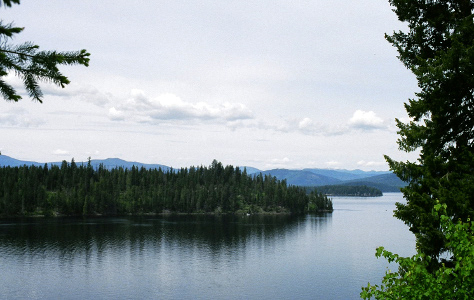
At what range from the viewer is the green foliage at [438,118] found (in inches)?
885

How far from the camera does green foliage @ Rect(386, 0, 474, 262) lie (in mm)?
22484

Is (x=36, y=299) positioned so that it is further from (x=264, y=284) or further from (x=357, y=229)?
(x=357, y=229)

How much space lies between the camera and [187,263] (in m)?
104

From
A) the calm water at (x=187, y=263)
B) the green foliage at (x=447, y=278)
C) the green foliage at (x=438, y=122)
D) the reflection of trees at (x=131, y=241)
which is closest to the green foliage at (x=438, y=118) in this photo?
the green foliage at (x=438, y=122)

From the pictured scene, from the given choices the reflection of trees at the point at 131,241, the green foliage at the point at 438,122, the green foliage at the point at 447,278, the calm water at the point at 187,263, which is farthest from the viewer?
the reflection of trees at the point at 131,241

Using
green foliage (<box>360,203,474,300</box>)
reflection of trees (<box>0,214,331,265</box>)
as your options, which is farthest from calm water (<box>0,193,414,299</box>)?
green foliage (<box>360,203,474,300</box>)

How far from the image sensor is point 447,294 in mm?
13812

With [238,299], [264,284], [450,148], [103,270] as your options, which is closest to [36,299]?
[103,270]

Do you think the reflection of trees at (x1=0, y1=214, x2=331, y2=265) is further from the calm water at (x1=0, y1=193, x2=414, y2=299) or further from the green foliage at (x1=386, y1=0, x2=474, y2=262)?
the green foliage at (x1=386, y1=0, x2=474, y2=262)

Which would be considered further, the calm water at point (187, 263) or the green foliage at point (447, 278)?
the calm water at point (187, 263)

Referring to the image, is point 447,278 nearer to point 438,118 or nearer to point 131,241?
point 438,118

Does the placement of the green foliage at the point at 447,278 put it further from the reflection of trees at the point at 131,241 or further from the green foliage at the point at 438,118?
Result: the reflection of trees at the point at 131,241

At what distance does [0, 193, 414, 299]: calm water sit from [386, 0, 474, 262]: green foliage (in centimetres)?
5516

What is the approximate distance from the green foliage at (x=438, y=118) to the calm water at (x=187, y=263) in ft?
181
